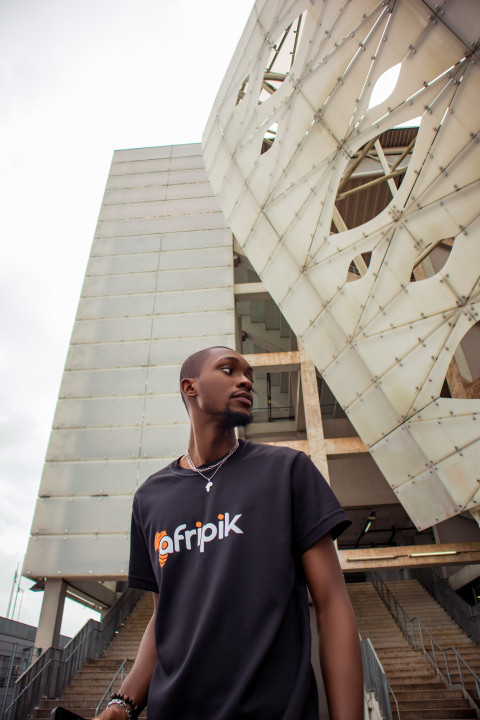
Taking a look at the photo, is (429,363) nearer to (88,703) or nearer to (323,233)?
(323,233)

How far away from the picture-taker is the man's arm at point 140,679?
1.44 meters

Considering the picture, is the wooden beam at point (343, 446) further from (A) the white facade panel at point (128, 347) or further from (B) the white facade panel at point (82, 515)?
(B) the white facade panel at point (82, 515)

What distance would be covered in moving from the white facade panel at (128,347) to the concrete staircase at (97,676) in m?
2.17

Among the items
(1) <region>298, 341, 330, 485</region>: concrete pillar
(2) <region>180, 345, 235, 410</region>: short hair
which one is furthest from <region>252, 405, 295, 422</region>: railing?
(2) <region>180, 345, 235, 410</region>: short hair

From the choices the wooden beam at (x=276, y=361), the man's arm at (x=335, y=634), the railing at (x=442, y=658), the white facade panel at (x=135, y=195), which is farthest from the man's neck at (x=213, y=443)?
the white facade panel at (x=135, y=195)

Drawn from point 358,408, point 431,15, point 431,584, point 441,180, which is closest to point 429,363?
point 358,408

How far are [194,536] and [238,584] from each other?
0.26 m

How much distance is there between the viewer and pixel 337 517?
141cm

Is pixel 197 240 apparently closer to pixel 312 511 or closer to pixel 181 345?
pixel 181 345

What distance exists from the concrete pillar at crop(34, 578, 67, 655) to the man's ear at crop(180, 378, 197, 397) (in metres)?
13.6

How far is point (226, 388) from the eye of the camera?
5.97ft

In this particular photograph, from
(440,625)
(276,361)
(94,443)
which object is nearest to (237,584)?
(94,443)

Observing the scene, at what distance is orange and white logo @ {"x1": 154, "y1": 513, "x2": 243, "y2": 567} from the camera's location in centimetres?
149

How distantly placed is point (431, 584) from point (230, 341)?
1312cm
